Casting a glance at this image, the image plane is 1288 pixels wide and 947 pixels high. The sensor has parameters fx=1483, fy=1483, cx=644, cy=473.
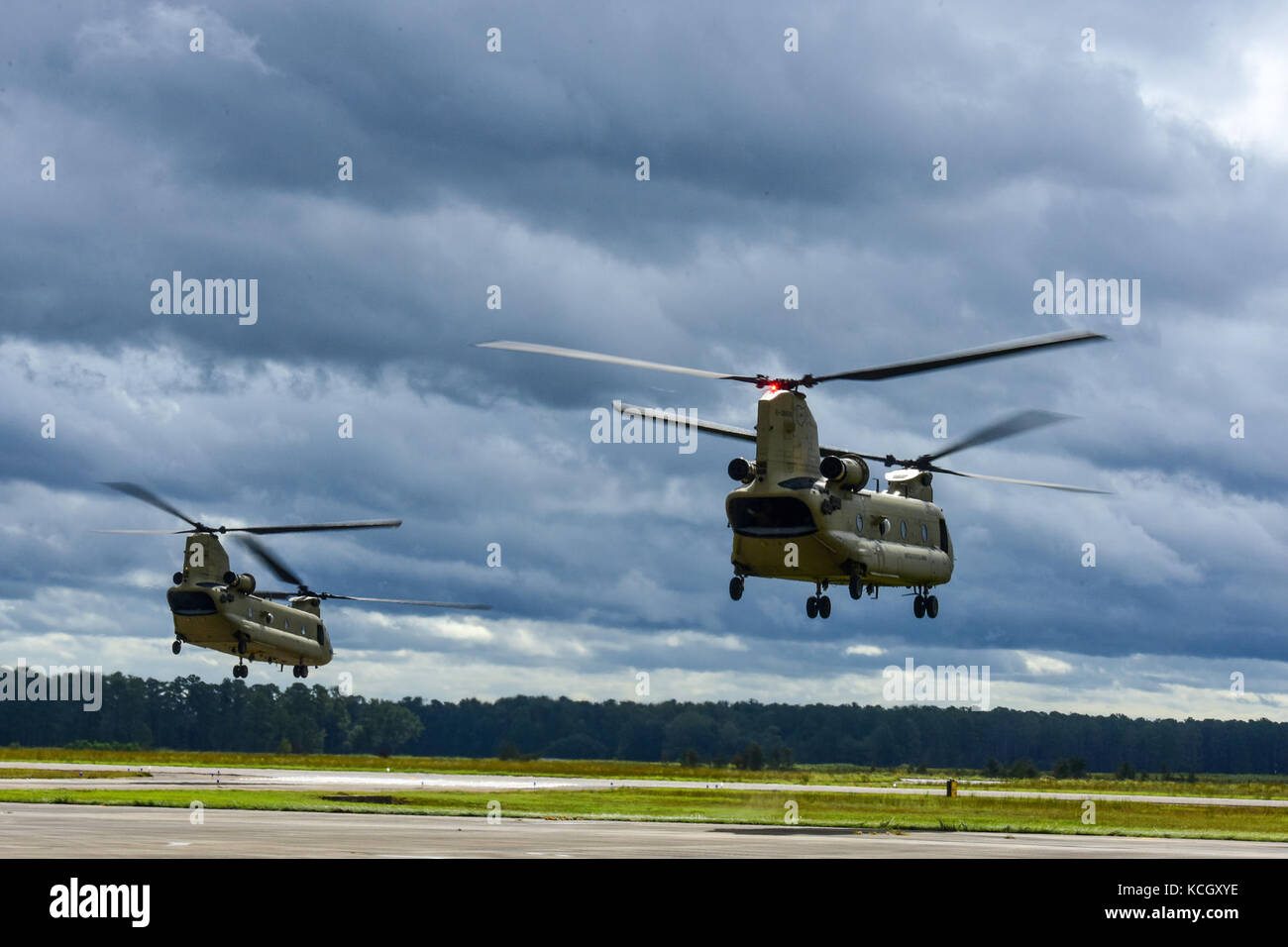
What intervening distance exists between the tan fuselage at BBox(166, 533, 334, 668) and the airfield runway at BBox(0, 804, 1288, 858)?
34.8 m

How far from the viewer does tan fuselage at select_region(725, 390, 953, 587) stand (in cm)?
4834

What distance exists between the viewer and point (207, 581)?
89.2 meters

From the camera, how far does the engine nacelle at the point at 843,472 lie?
49875 mm

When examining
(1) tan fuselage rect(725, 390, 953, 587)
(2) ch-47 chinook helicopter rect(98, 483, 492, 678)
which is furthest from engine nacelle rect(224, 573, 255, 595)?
(1) tan fuselage rect(725, 390, 953, 587)

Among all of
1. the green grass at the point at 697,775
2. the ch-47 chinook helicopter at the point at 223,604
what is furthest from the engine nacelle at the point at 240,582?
the green grass at the point at 697,775

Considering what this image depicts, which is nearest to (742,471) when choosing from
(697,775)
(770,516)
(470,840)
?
(770,516)

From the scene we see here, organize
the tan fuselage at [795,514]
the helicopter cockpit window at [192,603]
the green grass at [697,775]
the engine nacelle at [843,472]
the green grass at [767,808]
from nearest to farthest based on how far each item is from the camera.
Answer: the tan fuselage at [795,514] < the engine nacelle at [843,472] < the green grass at [767,808] < the helicopter cockpit window at [192,603] < the green grass at [697,775]

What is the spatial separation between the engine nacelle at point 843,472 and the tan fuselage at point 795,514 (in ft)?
0.79

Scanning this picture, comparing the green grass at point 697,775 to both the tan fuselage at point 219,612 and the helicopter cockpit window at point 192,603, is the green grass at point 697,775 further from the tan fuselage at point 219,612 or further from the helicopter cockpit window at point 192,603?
the helicopter cockpit window at point 192,603

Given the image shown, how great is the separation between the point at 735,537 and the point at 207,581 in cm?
4985

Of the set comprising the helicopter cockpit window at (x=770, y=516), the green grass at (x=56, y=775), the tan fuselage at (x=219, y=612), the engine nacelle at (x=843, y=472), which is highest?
the engine nacelle at (x=843, y=472)

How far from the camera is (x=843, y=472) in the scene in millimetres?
49906
